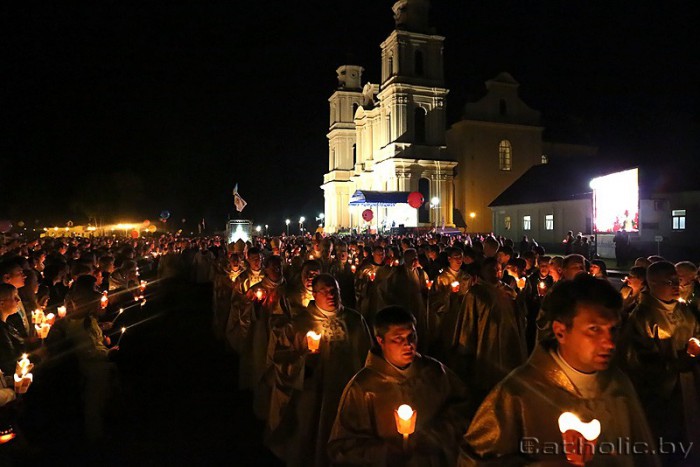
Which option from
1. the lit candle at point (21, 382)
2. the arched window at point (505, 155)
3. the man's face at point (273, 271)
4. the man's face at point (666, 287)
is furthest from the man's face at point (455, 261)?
the arched window at point (505, 155)

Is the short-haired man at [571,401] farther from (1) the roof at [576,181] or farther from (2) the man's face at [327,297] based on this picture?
(1) the roof at [576,181]

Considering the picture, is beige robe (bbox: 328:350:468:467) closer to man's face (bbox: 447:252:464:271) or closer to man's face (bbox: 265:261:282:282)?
man's face (bbox: 265:261:282:282)

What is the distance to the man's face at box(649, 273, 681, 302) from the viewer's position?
173 inches

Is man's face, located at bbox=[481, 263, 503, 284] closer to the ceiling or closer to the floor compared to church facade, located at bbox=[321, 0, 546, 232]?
closer to the floor

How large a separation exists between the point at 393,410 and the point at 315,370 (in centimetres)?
140

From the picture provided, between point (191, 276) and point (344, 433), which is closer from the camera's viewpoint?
point (344, 433)

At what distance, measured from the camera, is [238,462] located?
535cm

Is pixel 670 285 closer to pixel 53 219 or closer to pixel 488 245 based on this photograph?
pixel 488 245

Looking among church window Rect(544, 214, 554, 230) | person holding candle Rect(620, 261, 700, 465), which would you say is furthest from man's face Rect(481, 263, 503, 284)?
church window Rect(544, 214, 554, 230)

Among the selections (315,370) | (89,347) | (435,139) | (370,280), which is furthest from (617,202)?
(435,139)

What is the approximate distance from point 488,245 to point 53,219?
54146mm

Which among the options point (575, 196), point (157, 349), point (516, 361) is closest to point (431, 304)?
point (516, 361)

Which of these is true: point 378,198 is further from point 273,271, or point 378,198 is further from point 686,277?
point 686,277

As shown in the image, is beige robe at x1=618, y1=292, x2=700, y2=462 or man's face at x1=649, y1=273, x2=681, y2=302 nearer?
beige robe at x1=618, y1=292, x2=700, y2=462
